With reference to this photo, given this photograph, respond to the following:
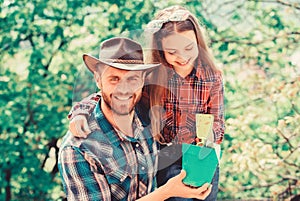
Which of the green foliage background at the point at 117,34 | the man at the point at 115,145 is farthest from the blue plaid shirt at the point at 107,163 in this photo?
the green foliage background at the point at 117,34

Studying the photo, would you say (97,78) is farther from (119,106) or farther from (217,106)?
(217,106)

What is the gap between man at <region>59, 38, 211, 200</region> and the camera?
1.68 metres

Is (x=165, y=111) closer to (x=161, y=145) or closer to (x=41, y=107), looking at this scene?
(x=161, y=145)

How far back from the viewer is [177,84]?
1.80 meters

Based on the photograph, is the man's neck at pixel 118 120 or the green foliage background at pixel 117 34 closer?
the man's neck at pixel 118 120

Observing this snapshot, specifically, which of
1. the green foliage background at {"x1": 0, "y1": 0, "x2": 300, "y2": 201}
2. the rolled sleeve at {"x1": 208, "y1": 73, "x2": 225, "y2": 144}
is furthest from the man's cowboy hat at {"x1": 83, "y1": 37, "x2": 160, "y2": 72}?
the green foliage background at {"x1": 0, "y1": 0, "x2": 300, "y2": 201}

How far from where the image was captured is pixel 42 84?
127 inches

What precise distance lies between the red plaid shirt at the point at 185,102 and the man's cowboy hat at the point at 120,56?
116 mm

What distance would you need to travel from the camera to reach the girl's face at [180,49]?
177cm

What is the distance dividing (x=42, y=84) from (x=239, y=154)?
1.15 metres

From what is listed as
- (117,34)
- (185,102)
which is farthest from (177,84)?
(117,34)

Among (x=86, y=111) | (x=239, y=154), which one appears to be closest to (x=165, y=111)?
(x=86, y=111)

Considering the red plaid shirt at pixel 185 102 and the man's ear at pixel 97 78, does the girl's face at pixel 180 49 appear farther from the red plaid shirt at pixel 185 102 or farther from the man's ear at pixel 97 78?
the man's ear at pixel 97 78

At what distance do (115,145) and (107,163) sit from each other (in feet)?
0.19
